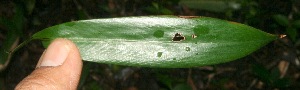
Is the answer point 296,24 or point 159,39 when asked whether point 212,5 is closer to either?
point 296,24

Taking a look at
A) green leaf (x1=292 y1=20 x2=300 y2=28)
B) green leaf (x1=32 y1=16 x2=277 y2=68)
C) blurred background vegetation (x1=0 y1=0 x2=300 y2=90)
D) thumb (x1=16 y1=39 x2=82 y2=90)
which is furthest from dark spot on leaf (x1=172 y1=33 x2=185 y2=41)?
green leaf (x1=292 y1=20 x2=300 y2=28)

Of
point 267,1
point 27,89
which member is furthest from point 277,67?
point 27,89

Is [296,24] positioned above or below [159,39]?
below

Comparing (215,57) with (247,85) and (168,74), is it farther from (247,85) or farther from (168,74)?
(247,85)

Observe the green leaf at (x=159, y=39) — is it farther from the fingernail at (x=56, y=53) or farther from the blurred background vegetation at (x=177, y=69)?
the blurred background vegetation at (x=177, y=69)

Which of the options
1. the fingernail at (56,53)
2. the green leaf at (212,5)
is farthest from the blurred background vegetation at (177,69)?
the fingernail at (56,53)

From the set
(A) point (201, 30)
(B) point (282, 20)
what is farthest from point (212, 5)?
(A) point (201, 30)

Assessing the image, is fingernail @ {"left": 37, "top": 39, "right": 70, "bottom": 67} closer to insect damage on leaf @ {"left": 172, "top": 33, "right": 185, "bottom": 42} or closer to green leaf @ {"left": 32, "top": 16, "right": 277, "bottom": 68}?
green leaf @ {"left": 32, "top": 16, "right": 277, "bottom": 68}
